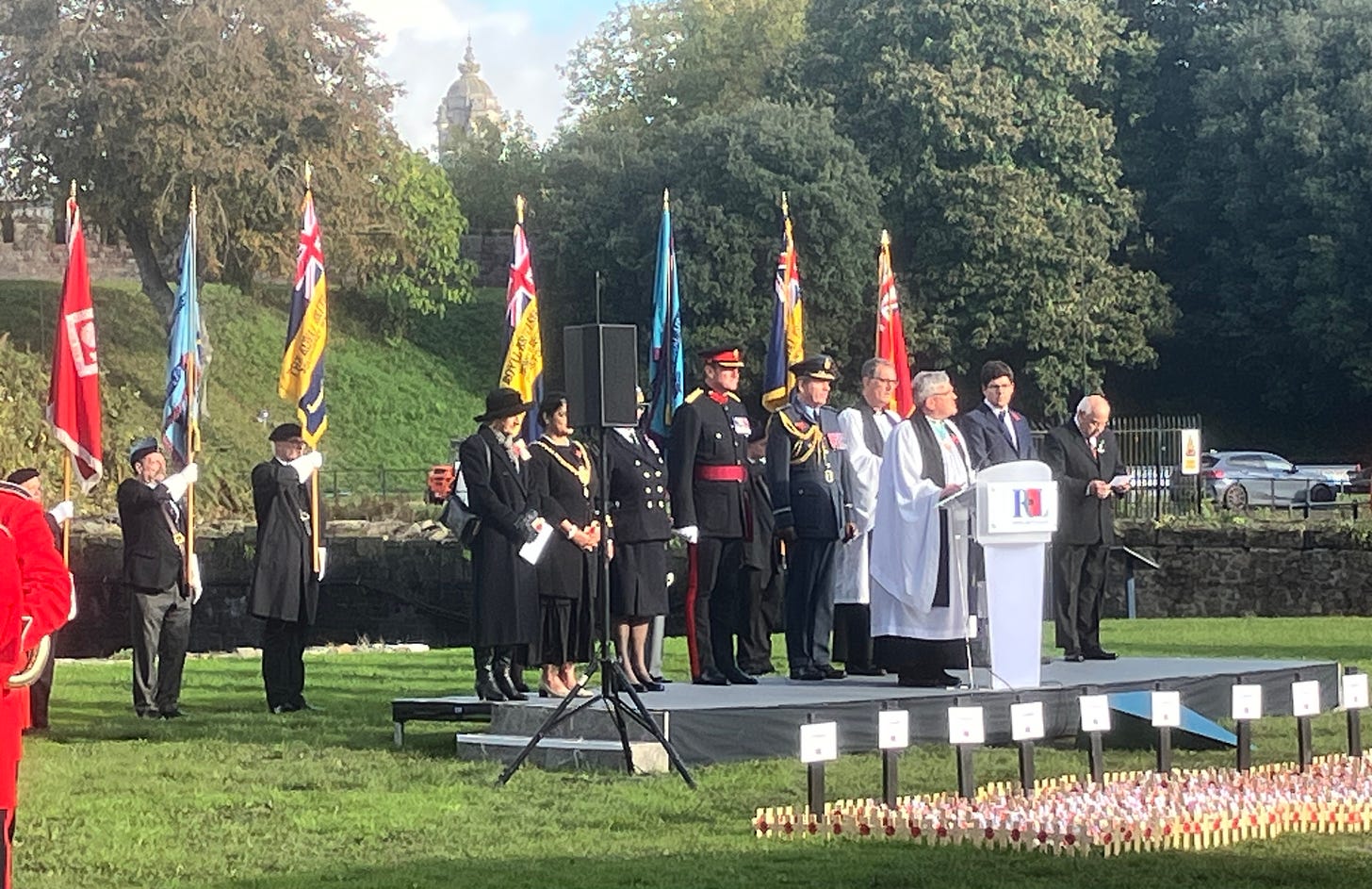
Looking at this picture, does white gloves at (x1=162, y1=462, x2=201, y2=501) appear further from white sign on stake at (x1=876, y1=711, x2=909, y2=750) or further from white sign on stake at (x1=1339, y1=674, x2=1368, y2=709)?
white sign on stake at (x1=1339, y1=674, x2=1368, y2=709)

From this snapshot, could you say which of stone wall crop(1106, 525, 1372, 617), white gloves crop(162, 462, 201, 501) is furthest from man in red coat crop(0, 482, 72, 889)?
stone wall crop(1106, 525, 1372, 617)

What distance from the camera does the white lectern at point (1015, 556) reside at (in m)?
13.2

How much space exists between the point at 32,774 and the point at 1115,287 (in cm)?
4281

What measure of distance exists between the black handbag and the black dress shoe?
174cm

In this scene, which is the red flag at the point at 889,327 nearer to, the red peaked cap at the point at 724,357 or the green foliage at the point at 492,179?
the red peaked cap at the point at 724,357

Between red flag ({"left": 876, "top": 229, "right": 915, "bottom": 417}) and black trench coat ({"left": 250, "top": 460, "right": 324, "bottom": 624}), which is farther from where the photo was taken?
red flag ({"left": 876, "top": 229, "right": 915, "bottom": 417})

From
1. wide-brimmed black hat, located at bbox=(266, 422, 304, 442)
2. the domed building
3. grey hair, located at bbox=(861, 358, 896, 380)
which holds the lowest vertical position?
wide-brimmed black hat, located at bbox=(266, 422, 304, 442)

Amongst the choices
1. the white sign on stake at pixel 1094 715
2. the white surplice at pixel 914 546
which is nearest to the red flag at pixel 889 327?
the white surplice at pixel 914 546

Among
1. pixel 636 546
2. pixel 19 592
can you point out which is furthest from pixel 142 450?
pixel 19 592

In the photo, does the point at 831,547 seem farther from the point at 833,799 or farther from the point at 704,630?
the point at 833,799

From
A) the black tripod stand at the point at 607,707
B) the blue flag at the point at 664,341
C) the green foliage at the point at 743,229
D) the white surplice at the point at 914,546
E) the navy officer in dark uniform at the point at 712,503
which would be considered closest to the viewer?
the black tripod stand at the point at 607,707

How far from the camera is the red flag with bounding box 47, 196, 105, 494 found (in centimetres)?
1823

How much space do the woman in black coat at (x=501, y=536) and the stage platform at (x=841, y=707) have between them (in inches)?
21.9

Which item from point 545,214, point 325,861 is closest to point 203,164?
point 545,214
